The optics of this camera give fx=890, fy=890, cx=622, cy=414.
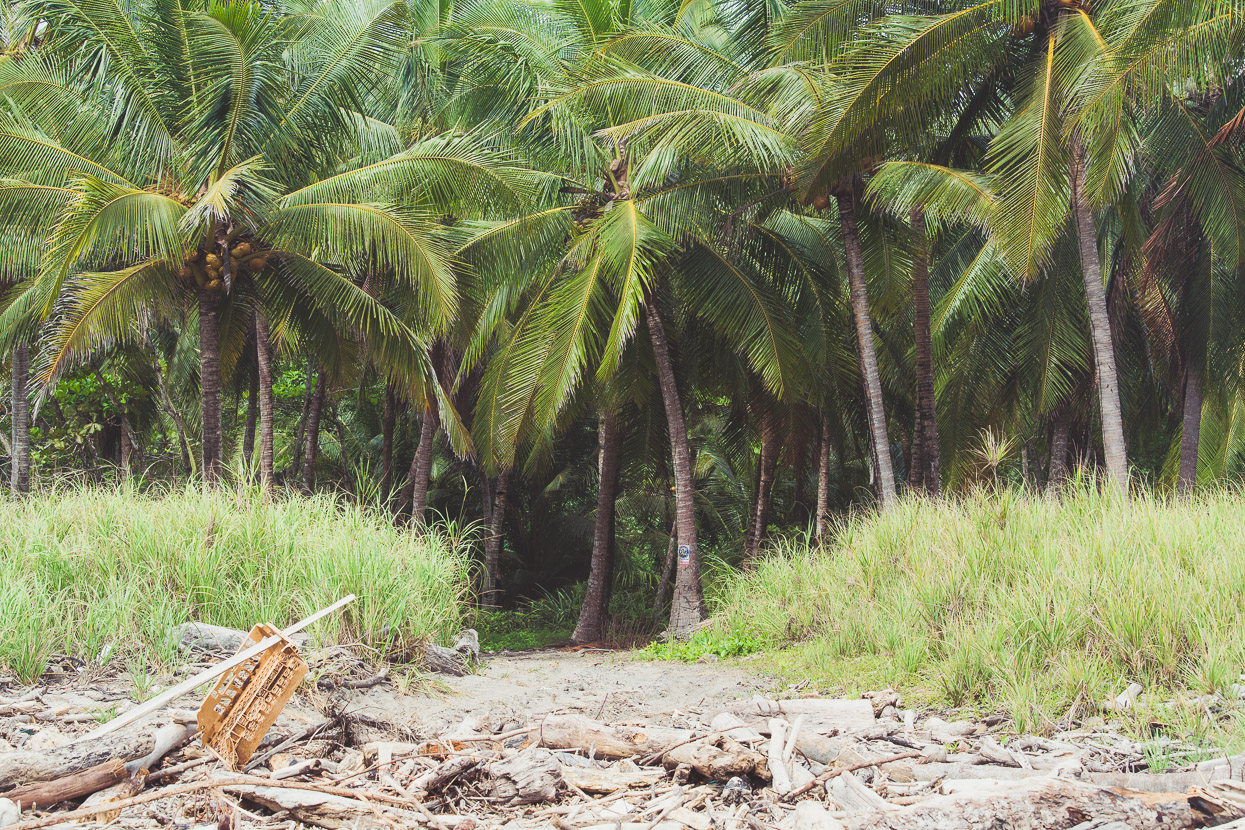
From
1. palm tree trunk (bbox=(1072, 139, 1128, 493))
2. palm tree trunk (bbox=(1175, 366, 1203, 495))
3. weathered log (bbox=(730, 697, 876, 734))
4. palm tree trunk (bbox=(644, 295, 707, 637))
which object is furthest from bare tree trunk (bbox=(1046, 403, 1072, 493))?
weathered log (bbox=(730, 697, 876, 734))

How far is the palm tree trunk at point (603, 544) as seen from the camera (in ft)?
49.7

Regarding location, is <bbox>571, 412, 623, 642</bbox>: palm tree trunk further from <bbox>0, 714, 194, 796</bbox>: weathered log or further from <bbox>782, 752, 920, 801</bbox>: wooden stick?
<bbox>0, 714, 194, 796</bbox>: weathered log

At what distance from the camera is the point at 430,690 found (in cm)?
670

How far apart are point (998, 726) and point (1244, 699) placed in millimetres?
1279

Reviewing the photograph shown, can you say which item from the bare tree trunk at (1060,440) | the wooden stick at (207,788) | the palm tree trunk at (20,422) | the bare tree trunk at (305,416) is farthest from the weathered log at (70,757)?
the bare tree trunk at (305,416)

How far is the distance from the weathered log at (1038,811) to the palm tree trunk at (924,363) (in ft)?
29.7

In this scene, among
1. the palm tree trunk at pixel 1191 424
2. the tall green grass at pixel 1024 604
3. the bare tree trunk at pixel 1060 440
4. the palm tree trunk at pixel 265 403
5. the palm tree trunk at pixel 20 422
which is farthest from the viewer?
the bare tree trunk at pixel 1060 440

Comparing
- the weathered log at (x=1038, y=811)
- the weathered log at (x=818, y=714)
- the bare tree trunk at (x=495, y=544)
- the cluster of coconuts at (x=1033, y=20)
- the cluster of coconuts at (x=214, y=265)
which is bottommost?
the bare tree trunk at (x=495, y=544)

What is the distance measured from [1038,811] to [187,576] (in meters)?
5.93

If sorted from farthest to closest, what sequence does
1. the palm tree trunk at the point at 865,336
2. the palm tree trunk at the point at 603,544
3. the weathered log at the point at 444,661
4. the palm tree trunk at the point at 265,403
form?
the palm tree trunk at the point at 603,544 < the palm tree trunk at the point at 265,403 < the palm tree trunk at the point at 865,336 < the weathered log at the point at 444,661

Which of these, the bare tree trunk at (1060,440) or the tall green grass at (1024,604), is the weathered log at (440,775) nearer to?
the tall green grass at (1024,604)

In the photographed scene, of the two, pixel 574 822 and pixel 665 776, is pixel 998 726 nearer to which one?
pixel 665 776

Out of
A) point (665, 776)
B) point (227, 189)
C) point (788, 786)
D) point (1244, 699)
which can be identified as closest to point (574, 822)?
point (665, 776)

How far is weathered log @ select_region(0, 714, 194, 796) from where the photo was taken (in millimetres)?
3668
